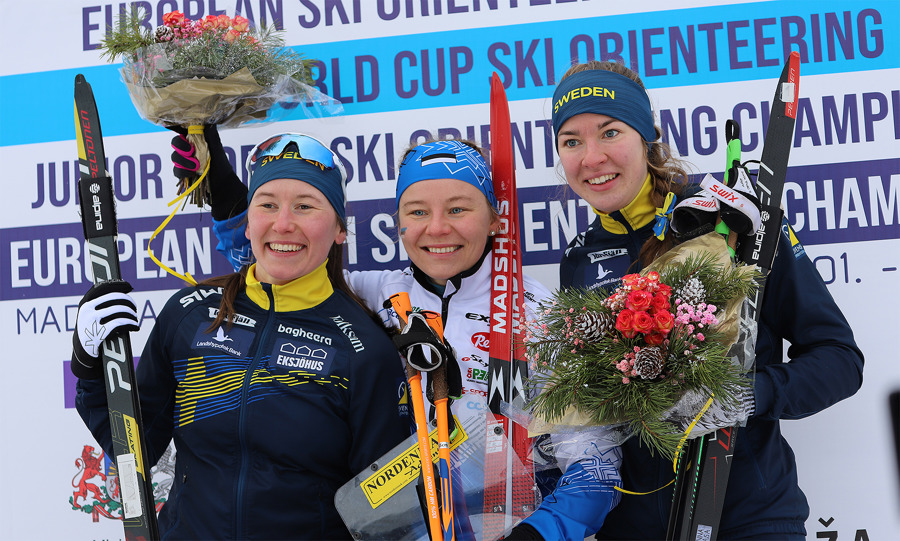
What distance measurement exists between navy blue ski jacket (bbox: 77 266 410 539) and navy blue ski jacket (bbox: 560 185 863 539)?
809 mm

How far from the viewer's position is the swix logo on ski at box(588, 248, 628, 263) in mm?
2508

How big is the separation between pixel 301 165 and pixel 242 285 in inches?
18.6

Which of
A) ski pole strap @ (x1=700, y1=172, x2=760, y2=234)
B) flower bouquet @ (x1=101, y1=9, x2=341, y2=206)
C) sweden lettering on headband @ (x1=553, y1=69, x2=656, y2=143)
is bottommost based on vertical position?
ski pole strap @ (x1=700, y1=172, x2=760, y2=234)

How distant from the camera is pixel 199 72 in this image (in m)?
2.60

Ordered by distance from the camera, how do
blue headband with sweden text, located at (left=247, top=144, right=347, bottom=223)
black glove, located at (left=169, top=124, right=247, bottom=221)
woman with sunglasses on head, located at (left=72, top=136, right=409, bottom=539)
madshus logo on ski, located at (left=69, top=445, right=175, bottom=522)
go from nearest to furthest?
woman with sunglasses on head, located at (left=72, top=136, right=409, bottom=539) < blue headband with sweden text, located at (left=247, top=144, right=347, bottom=223) < black glove, located at (left=169, top=124, right=247, bottom=221) < madshus logo on ski, located at (left=69, top=445, right=175, bottom=522)

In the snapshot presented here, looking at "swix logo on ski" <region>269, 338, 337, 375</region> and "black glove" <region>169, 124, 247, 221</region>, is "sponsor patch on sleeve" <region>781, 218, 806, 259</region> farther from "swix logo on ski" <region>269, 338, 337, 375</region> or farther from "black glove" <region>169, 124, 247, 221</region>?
"black glove" <region>169, 124, 247, 221</region>

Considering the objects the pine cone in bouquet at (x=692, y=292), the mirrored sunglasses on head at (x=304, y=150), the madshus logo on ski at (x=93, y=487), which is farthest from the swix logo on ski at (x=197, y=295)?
the pine cone in bouquet at (x=692, y=292)

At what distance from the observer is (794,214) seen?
308cm

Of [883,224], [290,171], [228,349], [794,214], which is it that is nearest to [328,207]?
[290,171]

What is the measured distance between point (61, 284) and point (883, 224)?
365cm

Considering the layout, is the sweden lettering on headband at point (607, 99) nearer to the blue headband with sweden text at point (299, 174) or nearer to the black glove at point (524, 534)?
the blue headband with sweden text at point (299, 174)

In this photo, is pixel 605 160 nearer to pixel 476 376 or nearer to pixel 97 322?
pixel 476 376

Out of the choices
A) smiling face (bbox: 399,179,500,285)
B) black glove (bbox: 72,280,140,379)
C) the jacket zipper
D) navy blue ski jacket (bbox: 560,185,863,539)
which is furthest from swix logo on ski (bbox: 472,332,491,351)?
black glove (bbox: 72,280,140,379)

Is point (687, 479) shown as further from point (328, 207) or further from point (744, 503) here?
point (328, 207)
